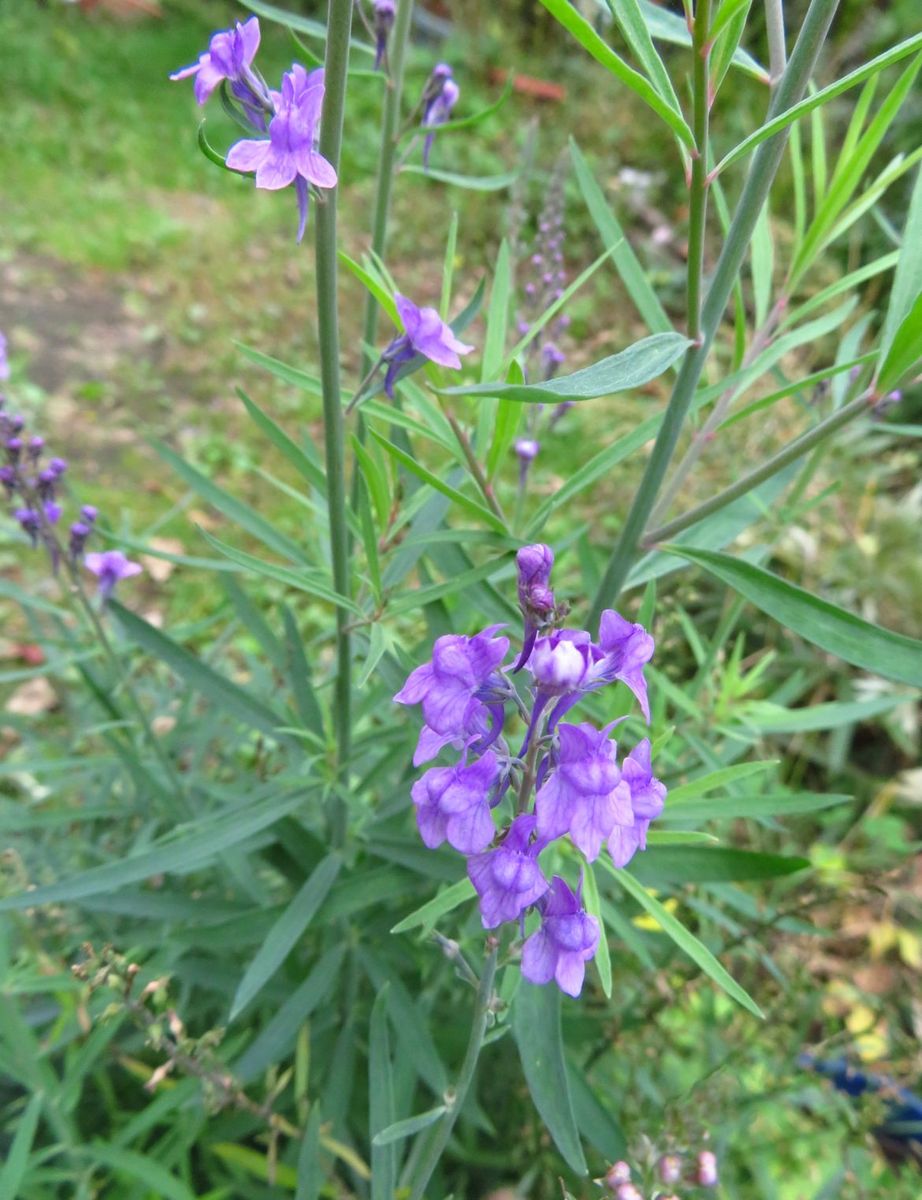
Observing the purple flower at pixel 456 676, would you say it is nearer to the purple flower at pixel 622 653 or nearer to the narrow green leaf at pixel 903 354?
the purple flower at pixel 622 653

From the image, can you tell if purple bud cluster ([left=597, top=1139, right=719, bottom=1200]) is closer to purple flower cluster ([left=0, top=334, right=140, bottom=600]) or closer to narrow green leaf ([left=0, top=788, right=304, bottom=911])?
narrow green leaf ([left=0, top=788, right=304, bottom=911])

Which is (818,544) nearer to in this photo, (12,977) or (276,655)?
(276,655)

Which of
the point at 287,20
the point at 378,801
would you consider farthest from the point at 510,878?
the point at 287,20

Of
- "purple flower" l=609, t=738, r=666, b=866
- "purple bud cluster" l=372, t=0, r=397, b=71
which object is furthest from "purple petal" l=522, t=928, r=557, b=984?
"purple bud cluster" l=372, t=0, r=397, b=71

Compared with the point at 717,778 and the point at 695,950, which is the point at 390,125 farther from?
the point at 695,950

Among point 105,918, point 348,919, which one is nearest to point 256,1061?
point 348,919

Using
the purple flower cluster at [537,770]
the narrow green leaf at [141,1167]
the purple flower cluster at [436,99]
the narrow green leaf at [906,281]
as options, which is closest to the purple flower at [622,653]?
the purple flower cluster at [537,770]
